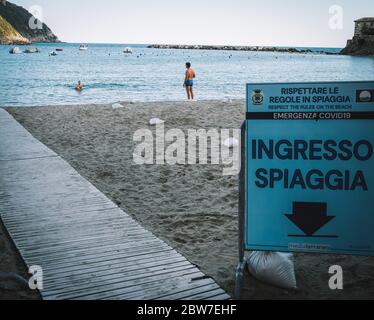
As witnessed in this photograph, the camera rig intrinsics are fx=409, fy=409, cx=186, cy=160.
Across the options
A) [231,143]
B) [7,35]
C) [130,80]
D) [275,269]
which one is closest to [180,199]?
[275,269]

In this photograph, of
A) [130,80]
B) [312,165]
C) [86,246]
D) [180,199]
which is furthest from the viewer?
[130,80]

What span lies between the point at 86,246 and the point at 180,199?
6.96 feet

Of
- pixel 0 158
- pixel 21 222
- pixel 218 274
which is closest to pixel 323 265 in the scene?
pixel 218 274

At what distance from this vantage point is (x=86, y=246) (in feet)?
13.9

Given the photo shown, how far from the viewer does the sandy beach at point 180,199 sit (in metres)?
3.74

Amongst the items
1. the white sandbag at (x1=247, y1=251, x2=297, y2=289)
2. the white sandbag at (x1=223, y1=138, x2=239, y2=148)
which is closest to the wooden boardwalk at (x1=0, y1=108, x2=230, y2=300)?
the white sandbag at (x1=247, y1=251, x2=297, y2=289)

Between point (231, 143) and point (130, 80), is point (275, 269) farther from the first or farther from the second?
point (130, 80)

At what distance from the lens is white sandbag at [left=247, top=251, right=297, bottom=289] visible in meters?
3.52

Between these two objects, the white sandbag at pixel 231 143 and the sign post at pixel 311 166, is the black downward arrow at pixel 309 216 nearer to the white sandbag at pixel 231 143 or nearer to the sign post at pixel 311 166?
the sign post at pixel 311 166

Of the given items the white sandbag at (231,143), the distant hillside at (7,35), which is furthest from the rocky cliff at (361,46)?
the distant hillside at (7,35)

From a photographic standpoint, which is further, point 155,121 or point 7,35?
point 7,35

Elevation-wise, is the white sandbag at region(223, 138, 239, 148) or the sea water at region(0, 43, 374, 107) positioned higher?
the sea water at region(0, 43, 374, 107)

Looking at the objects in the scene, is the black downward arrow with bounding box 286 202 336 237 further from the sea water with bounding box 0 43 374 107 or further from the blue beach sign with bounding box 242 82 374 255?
the sea water with bounding box 0 43 374 107

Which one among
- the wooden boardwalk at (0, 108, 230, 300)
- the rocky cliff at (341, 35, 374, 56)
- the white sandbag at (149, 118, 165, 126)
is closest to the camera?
the wooden boardwalk at (0, 108, 230, 300)
